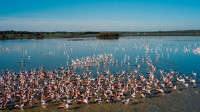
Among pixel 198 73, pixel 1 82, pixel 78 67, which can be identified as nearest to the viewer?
pixel 1 82

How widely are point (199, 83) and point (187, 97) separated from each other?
4024 mm

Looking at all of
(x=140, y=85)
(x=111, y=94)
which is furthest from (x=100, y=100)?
(x=140, y=85)

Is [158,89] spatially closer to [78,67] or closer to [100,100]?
[100,100]

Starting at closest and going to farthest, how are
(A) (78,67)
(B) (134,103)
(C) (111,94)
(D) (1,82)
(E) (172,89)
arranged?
(B) (134,103)
(C) (111,94)
(E) (172,89)
(D) (1,82)
(A) (78,67)

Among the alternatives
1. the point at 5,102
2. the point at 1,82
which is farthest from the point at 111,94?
the point at 1,82

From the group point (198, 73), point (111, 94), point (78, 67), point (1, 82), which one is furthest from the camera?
point (78, 67)

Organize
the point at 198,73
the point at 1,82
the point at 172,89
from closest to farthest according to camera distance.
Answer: the point at 172,89 < the point at 1,82 < the point at 198,73

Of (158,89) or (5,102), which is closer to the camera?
(5,102)

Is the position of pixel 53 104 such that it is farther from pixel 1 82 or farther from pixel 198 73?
pixel 198 73

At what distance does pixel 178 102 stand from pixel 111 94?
4.79 metres

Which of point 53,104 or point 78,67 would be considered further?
point 78,67

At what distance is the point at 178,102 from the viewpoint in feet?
40.9

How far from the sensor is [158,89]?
1446 cm

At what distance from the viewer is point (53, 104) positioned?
41.2ft
